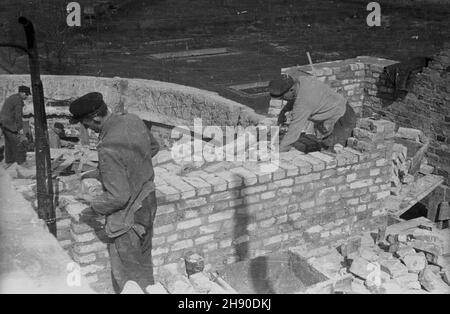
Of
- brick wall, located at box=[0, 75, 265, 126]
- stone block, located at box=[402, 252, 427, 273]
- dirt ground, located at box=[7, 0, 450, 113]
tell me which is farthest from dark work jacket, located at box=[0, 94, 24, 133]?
stone block, located at box=[402, 252, 427, 273]

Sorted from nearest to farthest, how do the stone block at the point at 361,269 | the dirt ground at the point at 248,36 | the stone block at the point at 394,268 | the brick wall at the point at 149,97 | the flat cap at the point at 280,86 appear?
the stone block at the point at 361,269 < the stone block at the point at 394,268 < the flat cap at the point at 280,86 < the brick wall at the point at 149,97 < the dirt ground at the point at 248,36

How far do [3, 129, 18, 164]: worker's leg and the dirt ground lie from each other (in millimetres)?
5778

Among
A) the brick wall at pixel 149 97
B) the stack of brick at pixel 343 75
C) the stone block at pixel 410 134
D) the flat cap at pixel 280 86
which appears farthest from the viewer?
the brick wall at pixel 149 97

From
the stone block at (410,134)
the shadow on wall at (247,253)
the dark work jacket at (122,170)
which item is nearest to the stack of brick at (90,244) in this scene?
the dark work jacket at (122,170)

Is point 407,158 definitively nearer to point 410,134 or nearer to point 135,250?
point 410,134

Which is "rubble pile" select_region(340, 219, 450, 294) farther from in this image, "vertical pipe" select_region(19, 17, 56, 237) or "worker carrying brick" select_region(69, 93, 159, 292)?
"vertical pipe" select_region(19, 17, 56, 237)

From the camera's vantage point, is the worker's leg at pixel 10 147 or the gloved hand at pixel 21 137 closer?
the worker's leg at pixel 10 147

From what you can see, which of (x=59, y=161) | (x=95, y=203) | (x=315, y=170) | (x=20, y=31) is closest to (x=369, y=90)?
(x=315, y=170)

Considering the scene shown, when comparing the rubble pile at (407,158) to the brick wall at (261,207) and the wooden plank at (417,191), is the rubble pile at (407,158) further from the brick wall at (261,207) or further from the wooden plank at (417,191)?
the brick wall at (261,207)

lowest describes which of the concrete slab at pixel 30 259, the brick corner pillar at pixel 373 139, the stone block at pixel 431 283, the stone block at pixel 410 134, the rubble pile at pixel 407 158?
the stone block at pixel 431 283

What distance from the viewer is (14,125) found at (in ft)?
31.2

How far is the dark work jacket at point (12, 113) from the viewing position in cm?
930

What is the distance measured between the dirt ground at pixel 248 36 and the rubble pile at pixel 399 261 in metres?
7.32

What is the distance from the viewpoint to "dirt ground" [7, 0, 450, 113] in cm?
1728
